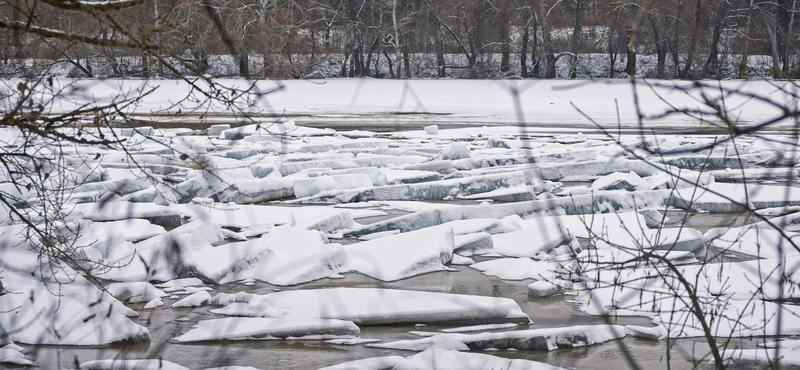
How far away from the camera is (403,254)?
5.58 metres

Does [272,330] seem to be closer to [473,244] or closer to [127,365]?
[127,365]

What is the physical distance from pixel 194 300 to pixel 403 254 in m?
1.56

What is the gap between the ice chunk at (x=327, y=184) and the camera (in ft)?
27.7

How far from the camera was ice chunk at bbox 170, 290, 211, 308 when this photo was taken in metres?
4.68

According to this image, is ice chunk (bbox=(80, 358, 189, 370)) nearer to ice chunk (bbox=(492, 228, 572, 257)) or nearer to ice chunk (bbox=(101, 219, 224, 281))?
ice chunk (bbox=(101, 219, 224, 281))

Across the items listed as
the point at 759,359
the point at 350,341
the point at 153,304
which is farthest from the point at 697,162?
the point at 153,304

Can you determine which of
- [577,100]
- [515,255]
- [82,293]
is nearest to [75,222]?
[82,293]

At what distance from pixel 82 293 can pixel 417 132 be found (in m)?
10.9

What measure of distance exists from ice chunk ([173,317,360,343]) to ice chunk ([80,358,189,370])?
0.45m

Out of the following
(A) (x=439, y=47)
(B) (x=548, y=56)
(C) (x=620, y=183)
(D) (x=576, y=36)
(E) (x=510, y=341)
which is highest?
(D) (x=576, y=36)

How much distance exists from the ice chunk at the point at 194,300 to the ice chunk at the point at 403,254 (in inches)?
43.4

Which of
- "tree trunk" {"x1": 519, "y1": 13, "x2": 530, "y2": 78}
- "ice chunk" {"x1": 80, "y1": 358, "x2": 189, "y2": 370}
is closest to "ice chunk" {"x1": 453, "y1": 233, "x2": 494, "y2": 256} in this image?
"ice chunk" {"x1": 80, "y1": 358, "x2": 189, "y2": 370}

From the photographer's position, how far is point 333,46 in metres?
29.4

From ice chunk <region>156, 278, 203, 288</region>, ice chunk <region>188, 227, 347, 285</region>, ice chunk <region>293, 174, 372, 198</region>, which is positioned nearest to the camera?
ice chunk <region>156, 278, 203, 288</region>
